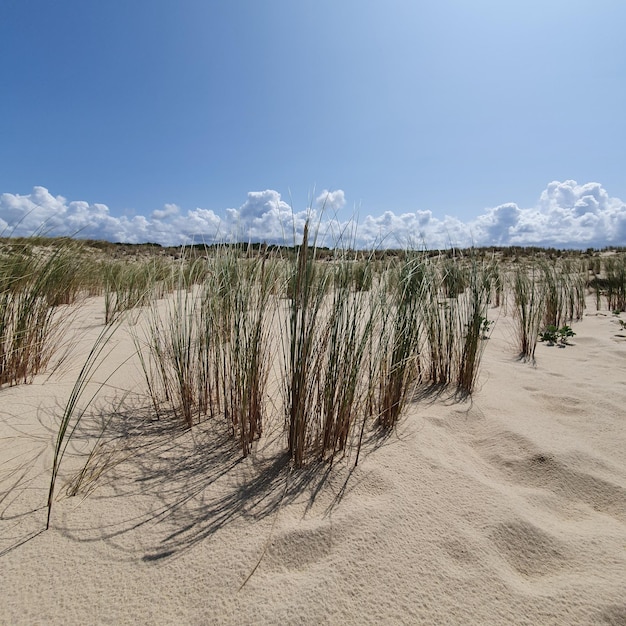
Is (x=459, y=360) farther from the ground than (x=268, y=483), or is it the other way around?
(x=459, y=360)

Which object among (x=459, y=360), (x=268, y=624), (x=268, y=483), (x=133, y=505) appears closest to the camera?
(x=268, y=624)

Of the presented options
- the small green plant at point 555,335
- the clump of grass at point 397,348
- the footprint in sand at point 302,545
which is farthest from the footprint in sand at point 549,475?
the small green plant at point 555,335

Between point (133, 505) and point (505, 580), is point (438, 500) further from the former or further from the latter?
point (133, 505)

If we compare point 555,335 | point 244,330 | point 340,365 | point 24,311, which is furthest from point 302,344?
point 555,335

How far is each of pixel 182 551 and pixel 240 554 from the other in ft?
0.58

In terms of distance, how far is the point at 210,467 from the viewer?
4.93 ft

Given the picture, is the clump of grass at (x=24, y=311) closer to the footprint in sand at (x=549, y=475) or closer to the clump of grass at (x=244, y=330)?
the clump of grass at (x=244, y=330)

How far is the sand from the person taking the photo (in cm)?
95

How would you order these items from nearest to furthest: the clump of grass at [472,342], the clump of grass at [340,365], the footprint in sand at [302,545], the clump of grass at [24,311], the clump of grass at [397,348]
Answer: the footprint in sand at [302,545] → the clump of grass at [340,365] → the clump of grass at [397,348] → the clump of grass at [24,311] → the clump of grass at [472,342]

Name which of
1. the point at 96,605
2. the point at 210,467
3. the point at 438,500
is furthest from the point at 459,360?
the point at 96,605

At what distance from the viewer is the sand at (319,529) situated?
947mm

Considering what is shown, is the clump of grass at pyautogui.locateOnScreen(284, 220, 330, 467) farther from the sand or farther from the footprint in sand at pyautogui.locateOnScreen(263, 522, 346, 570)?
the footprint in sand at pyautogui.locateOnScreen(263, 522, 346, 570)

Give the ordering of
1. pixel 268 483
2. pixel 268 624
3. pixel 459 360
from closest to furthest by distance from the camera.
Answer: pixel 268 624, pixel 268 483, pixel 459 360

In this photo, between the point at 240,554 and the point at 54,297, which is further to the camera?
the point at 54,297
